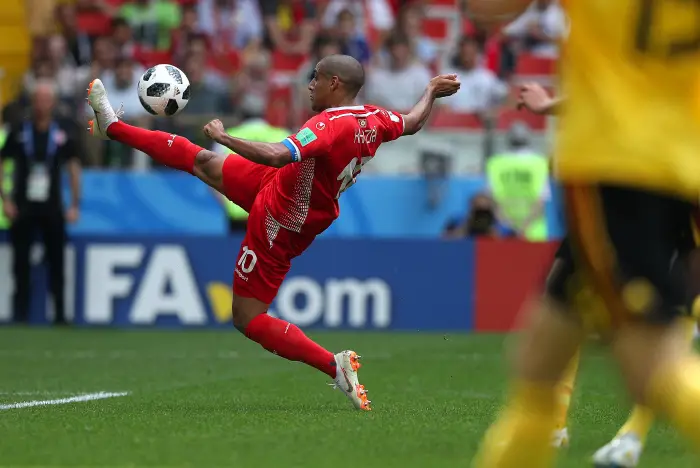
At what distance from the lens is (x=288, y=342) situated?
320 inches

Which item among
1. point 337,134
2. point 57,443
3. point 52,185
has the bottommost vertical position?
point 52,185

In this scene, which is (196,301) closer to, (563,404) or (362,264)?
(362,264)

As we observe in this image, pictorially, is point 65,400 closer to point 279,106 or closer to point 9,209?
point 9,209

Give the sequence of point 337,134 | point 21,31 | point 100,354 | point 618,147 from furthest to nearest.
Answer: point 21,31 < point 100,354 < point 337,134 < point 618,147

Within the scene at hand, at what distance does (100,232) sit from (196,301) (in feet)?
6.55

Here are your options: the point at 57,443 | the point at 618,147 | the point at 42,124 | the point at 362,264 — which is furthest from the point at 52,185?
the point at 618,147

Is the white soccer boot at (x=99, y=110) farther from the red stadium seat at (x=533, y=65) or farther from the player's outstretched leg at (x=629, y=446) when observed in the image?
the red stadium seat at (x=533, y=65)

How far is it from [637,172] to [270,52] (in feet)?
52.1

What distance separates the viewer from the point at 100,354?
466 inches

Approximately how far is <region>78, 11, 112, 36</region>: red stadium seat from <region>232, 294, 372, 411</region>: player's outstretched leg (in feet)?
41.4

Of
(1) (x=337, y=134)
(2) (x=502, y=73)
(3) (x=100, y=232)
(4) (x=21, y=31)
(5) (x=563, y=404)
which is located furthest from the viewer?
(4) (x=21, y=31)

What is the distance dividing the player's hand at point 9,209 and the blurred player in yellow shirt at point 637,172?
11351 mm

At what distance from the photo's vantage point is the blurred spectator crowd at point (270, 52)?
17.3 meters

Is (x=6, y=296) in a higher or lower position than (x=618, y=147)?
lower
